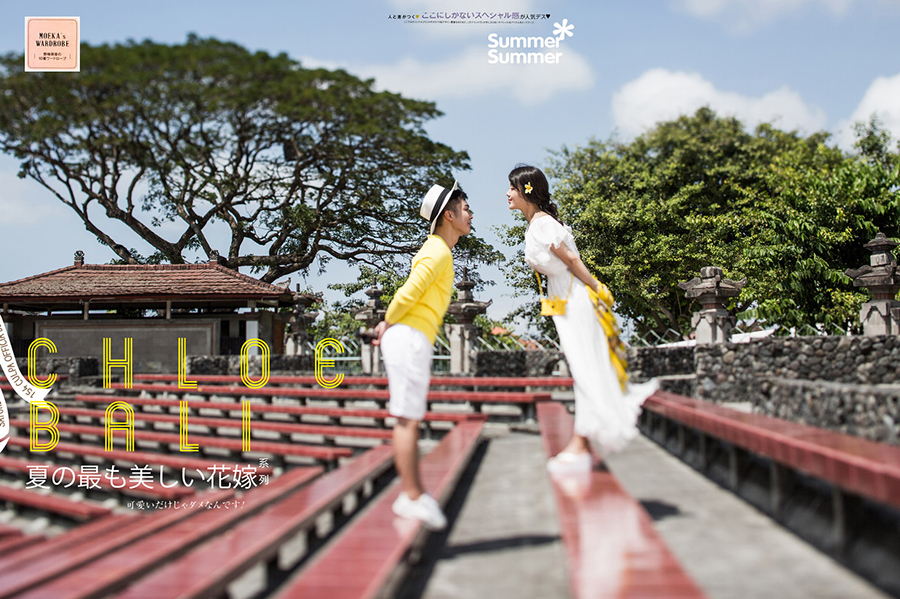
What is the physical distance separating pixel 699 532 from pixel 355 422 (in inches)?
246

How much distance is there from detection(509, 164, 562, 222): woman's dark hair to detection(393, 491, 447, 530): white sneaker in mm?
1912

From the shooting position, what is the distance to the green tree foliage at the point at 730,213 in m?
20.1

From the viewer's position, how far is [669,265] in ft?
88.2

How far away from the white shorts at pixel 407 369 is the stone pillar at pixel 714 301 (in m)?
12.2

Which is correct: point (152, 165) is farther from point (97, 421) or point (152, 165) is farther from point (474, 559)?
point (474, 559)

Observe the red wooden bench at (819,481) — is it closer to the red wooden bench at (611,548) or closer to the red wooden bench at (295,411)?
the red wooden bench at (611,548)

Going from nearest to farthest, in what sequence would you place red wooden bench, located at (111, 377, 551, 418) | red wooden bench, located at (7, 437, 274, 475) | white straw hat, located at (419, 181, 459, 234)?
1. white straw hat, located at (419, 181, 459, 234)
2. red wooden bench, located at (7, 437, 274, 475)
3. red wooden bench, located at (111, 377, 551, 418)

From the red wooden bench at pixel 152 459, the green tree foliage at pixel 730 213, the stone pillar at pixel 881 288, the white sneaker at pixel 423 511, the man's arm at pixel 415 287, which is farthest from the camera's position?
the green tree foliage at pixel 730 213

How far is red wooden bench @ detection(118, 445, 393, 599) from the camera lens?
8.00 feet

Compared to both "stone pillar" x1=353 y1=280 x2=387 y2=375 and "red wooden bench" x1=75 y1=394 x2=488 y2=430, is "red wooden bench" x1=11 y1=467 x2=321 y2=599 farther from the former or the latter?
"stone pillar" x1=353 y1=280 x2=387 y2=375

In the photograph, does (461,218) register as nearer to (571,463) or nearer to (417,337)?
(417,337)

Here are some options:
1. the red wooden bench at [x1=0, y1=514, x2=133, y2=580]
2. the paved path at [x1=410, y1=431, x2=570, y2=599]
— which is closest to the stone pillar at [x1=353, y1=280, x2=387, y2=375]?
the red wooden bench at [x1=0, y1=514, x2=133, y2=580]

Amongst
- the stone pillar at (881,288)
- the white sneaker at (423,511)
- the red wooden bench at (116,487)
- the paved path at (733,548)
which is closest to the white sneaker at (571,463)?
the paved path at (733,548)

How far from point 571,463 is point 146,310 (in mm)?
23470
